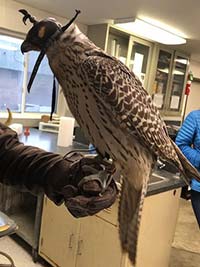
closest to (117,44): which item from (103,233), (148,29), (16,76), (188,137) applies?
(148,29)

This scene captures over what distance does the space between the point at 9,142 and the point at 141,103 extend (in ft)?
1.65

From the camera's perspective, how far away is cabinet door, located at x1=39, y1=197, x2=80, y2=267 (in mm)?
2225

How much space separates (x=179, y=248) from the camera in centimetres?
307

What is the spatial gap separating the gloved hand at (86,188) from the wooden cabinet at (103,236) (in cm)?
93

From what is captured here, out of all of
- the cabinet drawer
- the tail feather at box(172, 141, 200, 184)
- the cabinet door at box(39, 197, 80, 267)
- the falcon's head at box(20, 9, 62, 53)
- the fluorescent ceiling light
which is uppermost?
the fluorescent ceiling light

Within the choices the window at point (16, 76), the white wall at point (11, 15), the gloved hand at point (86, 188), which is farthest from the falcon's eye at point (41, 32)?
the window at point (16, 76)

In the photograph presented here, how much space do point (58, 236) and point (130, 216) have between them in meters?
→ 1.47

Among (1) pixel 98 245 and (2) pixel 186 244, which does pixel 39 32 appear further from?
(2) pixel 186 244

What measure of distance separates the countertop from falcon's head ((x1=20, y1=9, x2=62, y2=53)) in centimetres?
127

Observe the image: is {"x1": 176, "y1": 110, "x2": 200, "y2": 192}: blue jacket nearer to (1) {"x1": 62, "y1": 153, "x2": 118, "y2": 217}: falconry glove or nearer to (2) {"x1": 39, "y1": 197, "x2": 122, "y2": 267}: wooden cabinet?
(2) {"x1": 39, "y1": 197, "x2": 122, "y2": 267}: wooden cabinet

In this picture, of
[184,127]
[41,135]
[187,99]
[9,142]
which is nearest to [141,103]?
[9,142]

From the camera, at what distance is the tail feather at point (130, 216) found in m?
0.97

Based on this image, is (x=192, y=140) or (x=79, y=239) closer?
(x=79, y=239)

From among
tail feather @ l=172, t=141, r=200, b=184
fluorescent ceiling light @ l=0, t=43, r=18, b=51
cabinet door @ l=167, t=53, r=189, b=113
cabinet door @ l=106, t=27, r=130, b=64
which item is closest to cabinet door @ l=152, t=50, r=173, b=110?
cabinet door @ l=167, t=53, r=189, b=113
